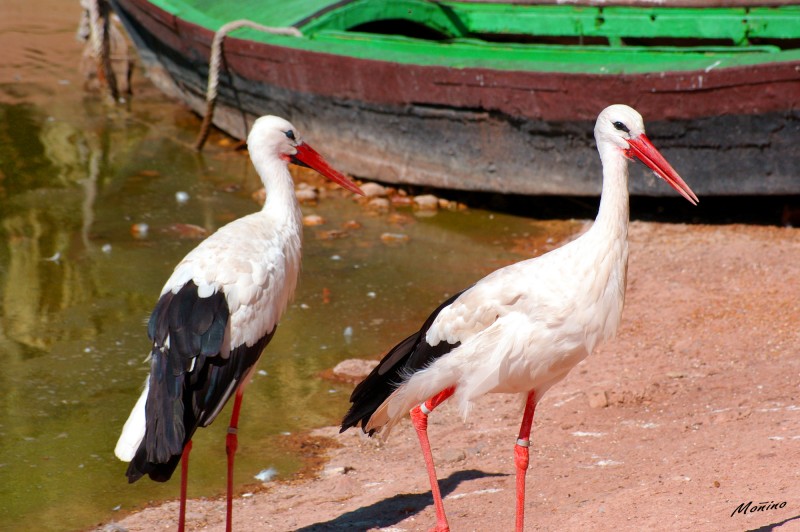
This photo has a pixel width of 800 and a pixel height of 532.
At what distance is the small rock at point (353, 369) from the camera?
5.92m

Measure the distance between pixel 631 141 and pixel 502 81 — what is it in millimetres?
3839

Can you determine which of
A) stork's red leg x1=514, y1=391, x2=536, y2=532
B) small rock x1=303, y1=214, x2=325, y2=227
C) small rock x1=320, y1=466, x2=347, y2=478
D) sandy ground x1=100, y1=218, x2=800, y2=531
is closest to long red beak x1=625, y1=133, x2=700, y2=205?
stork's red leg x1=514, y1=391, x2=536, y2=532

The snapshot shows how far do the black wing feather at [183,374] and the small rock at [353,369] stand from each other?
154 cm

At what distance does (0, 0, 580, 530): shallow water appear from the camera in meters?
5.15

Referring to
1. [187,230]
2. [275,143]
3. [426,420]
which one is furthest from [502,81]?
[426,420]

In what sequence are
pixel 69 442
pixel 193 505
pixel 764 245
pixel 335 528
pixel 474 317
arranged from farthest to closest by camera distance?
→ pixel 764 245
pixel 69 442
pixel 193 505
pixel 335 528
pixel 474 317

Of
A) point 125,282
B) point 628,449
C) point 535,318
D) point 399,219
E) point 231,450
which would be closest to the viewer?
point 535,318

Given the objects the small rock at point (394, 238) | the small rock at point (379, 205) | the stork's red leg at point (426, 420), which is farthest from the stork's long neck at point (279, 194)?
the small rock at point (379, 205)

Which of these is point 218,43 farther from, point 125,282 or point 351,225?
point 125,282

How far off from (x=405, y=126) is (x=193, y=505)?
14.4ft

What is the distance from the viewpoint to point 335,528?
4.45 metres

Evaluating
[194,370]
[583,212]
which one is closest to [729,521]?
[194,370]

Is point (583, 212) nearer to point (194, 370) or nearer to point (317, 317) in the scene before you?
point (317, 317)

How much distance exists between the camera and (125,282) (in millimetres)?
7090
